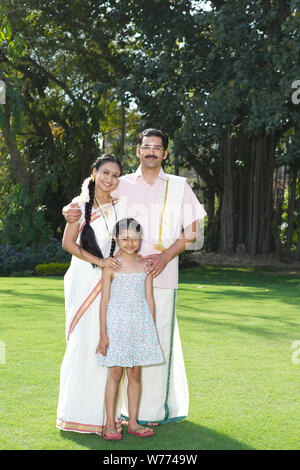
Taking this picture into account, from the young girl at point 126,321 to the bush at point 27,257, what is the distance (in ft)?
31.9

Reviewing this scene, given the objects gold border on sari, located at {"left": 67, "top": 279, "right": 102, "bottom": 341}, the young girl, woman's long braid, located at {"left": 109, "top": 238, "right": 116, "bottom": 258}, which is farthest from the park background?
woman's long braid, located at {"left": 109, "top": 238, "right": 116, "bottom": 258}

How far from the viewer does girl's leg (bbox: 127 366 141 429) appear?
10.6 feet

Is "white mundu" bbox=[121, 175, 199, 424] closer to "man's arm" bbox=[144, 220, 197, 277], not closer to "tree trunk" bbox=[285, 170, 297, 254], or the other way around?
"man's arm" bbox=[144, 220, 197, 277]

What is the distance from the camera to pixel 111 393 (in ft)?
10.5

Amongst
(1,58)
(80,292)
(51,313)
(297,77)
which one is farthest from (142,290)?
(1,58)

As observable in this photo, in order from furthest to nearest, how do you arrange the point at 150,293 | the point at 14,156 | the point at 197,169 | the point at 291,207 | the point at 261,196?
1. the point at 197,169
2. the point at 291,207
3. the point at 261,196
4. the point at 14,156
5. the point at 150,293

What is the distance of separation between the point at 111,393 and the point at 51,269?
8974 mm

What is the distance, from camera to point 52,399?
12.3ft

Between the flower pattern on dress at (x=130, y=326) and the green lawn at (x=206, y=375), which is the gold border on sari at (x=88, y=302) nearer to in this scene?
the flower pattern on dress at (x=130, y=326)

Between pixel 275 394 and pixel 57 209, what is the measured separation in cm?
1263

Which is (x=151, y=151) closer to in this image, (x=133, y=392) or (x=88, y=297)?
(x=88, y=297)

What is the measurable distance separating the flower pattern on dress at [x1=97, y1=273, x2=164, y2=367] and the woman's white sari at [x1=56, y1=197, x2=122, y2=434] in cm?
13

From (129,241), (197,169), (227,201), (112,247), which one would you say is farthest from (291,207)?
(129,241)
